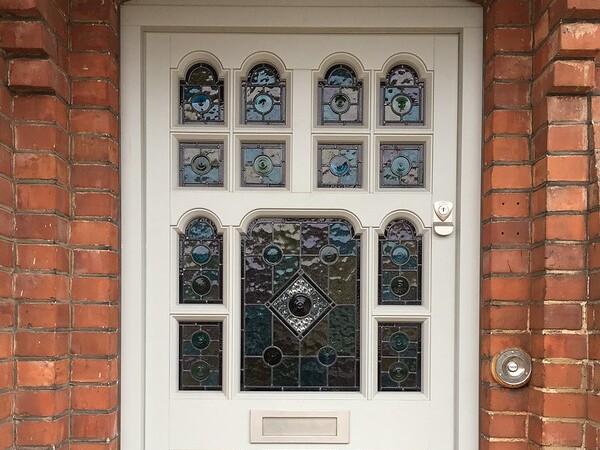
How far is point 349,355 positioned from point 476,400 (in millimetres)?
470

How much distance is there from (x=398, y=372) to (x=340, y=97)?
3.34 ft

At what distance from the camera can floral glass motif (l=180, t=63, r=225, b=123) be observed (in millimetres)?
2094

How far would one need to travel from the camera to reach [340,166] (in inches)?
82.4

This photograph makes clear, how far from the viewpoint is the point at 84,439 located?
1949 millimetres

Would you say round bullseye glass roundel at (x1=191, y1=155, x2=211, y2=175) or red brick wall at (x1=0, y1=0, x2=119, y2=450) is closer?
red brick wall at (x1=0, y1=0, x2=119, y2=450)

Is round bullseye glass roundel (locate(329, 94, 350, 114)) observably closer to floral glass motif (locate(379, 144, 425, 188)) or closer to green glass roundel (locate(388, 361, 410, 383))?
floral glass motif (locate(379, 144, 425, 188))

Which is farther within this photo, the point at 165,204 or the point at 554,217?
the point at 165,204

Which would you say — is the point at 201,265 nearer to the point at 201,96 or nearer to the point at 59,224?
the point at 59,224

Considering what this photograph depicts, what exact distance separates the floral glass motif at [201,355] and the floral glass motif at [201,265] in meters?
0.10

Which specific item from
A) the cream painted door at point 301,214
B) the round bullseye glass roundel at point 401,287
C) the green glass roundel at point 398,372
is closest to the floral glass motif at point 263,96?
the cream painted door at point 301,214

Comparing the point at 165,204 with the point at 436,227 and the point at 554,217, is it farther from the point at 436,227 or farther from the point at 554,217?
the point at 554,217

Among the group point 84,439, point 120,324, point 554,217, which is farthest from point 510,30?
point 84,439

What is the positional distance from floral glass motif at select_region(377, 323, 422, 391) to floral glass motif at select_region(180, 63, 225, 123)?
976 millimetres

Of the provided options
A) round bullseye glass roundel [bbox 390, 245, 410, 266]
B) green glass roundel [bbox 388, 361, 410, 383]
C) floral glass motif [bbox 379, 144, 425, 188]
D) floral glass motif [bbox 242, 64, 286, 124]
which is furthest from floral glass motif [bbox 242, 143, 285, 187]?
green glass roundel [bbox 388, 361, 410, 383]
